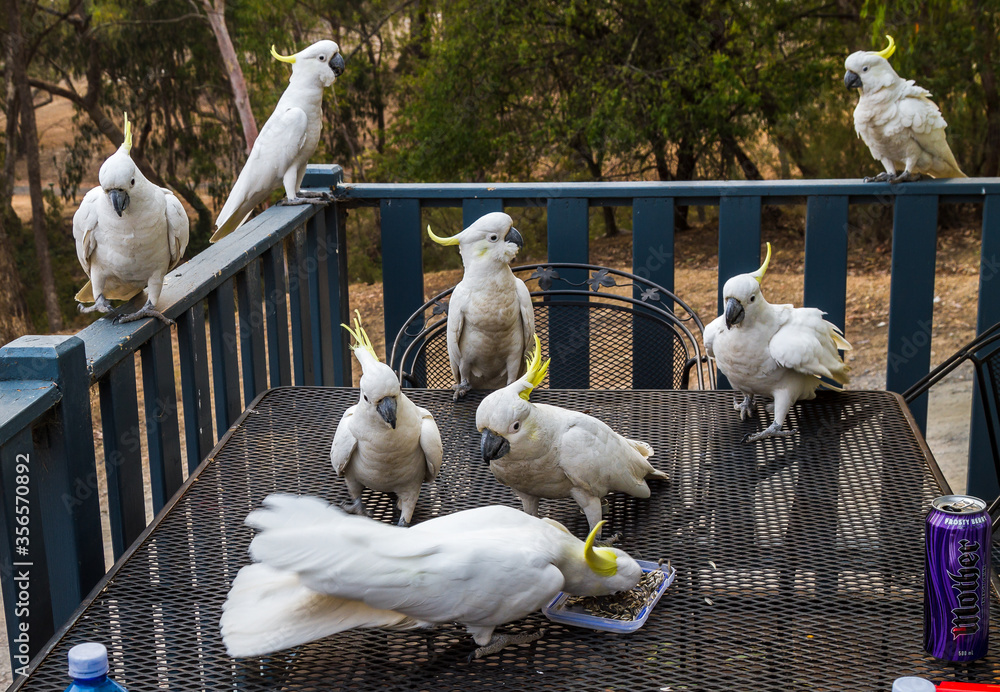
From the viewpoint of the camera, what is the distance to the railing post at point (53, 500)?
133 cm

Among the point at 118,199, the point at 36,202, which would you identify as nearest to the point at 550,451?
the point at 118,199

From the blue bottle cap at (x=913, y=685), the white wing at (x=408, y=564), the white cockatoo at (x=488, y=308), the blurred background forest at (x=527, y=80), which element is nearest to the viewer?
the blue bottle cap at (x=913, y=685)

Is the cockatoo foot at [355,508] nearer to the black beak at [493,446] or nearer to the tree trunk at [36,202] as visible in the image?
the black beak at [493,446]

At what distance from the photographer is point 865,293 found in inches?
274

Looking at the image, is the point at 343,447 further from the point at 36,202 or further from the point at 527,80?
the point at 36,202

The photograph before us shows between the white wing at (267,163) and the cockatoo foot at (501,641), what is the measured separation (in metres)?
1.99

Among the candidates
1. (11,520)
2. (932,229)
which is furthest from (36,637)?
(932,229)

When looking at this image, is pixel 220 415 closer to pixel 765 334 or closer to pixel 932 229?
pixel 765 334

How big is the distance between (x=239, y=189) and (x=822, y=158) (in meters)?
6.73

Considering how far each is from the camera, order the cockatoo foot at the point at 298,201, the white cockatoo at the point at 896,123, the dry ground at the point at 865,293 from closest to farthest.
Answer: the cockatoo foot at the point at 298,201 < the white cockatoo at the point at 896,123 < the dry ground at the point at 865,293

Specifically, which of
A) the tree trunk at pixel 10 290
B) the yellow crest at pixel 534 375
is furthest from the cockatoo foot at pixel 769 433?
the tree trunk at pixel 10 290

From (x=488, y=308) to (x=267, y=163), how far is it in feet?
3.35

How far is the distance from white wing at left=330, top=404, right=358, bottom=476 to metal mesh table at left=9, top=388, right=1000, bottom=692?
0.23ft

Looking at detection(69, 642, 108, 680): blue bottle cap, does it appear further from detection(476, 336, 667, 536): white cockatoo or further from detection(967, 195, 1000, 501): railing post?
detection(967, 195, 1000, 501): railing post
